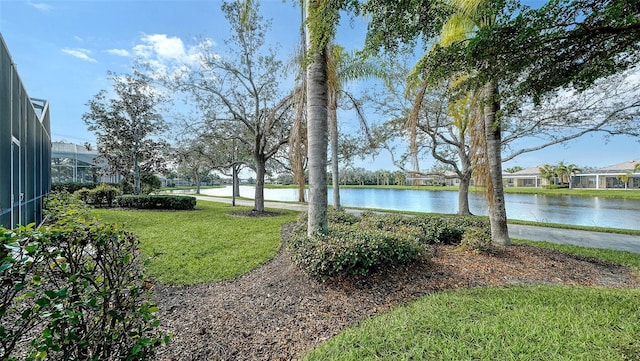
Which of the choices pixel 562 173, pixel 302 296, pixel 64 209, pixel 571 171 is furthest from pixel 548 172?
pixel 64 209

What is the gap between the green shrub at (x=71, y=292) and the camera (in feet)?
4.07

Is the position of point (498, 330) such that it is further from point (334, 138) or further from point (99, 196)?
point (99, 196)

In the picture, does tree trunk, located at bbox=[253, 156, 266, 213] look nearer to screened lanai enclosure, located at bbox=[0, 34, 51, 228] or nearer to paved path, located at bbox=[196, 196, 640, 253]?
screened lanai enclosure, located at bbox=[0, 34, 51, 228]

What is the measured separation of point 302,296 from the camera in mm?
3357

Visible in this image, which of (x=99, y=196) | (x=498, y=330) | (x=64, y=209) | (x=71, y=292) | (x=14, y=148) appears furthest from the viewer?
(x=99, y=196)

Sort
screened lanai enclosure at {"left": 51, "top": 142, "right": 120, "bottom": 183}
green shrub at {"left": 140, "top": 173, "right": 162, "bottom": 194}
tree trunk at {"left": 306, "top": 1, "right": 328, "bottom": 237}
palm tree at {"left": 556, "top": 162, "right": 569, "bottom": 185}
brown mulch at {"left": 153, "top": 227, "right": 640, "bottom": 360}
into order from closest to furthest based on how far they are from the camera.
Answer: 1. brown mulch at {"left": 153, "top": 227, "right": 640, "bottom": 360}
2. tree trunk at {"left": 306, "top": 1, "right": 328, "bottom": 237}
3. green shrub at {"left": 140, "top": 173, "right": 162, "bottom": 194}
4. screened lanai enclosure at {"left": 51, "top": 142, "right": 120, "bottom": 183}
5. palm tree at {"left": 556, "top": 162, "right": 569, "bottom": 185}

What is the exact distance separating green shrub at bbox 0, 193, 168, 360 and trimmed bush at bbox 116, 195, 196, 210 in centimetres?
1243

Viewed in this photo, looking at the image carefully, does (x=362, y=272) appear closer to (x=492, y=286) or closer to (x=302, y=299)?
(x=302, y=299)

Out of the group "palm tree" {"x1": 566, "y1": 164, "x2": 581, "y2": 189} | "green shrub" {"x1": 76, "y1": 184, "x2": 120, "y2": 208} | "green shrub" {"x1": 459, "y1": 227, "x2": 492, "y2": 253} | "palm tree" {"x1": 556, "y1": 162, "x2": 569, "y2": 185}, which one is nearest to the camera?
"green shrub" {"x1": 459, "y1": 227, "x2": 492, "y2": 253}

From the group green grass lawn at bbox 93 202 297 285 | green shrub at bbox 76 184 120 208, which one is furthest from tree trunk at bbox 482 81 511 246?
green shrub at bbox 76 184 120 208

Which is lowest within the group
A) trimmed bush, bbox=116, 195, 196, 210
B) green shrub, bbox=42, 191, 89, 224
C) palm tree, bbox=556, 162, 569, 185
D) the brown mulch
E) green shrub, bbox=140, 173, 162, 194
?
the brown mulch

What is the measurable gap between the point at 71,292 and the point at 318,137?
11.0 ft

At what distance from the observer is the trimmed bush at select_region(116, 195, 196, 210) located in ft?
41.3

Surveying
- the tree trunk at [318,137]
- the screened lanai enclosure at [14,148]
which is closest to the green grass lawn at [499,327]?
the tree trunk at [318,137]
